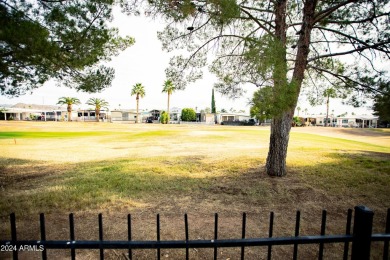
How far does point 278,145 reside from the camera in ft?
25.0

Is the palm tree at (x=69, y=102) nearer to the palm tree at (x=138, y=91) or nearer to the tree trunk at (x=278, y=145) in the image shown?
the palm tree at (x=138, y=91)

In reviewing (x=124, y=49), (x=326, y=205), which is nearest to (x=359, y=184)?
(x=326, y=205)

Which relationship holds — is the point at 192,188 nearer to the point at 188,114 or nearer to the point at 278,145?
the point at 278,145

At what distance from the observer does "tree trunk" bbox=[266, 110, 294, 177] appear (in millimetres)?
7473

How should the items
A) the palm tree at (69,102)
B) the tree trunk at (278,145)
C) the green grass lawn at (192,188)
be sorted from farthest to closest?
the palm tree at (69,102)
the tree trunk at (278,145)
the green grass lawn at (192,188)

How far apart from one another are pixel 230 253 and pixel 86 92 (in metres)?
5.73

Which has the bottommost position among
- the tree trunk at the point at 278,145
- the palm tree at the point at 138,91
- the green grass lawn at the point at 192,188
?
the green grass lawn at the point at 192,188

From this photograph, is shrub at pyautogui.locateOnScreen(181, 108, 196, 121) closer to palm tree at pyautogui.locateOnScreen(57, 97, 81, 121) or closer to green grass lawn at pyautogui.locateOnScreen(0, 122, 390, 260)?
palm tree at pyautogui.locateOnScreen(57, 97, 81, 121)

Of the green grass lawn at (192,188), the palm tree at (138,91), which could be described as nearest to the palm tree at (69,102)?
the palm tree at (138,91)

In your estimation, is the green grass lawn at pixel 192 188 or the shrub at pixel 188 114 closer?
the green grass lawn at pixel 192 188

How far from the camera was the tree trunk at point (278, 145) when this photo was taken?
7.47m

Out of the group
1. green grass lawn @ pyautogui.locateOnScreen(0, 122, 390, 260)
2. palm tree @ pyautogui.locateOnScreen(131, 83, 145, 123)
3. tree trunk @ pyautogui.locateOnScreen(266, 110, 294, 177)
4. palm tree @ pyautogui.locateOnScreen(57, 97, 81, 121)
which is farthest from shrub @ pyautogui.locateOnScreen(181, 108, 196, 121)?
tree trunk @ pyautogui.locateOnScreen(266, 110, 294, 177)

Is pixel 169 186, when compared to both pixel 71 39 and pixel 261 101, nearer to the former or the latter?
pixel 261 101

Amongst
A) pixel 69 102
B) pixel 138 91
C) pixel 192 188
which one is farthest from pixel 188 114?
pixel 192 188
